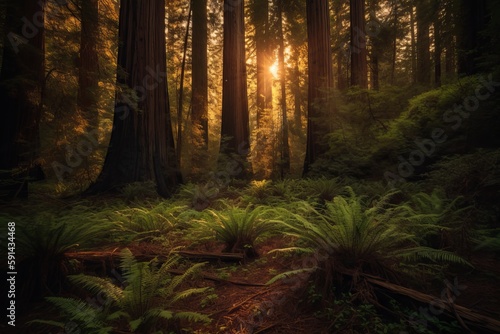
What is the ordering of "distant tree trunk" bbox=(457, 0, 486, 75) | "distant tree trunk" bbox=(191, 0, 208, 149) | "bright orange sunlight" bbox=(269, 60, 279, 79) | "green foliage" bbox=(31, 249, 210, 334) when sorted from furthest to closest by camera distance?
"bright orange sunlight" bbox=(269, 60, 279, 79) < "distant tree trunk" bbox=(191, 0, 208, 149) < "distant tree trunk" bbox=(457, 0, 486, 75) < "green foliage" bbox=(31, 249, 210, 334)

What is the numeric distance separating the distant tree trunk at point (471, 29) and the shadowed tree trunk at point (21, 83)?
35.5 ft

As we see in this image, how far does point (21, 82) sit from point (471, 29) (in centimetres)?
1150

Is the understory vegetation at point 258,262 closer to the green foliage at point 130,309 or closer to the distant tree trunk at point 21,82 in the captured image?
the green foliage at point 130,309

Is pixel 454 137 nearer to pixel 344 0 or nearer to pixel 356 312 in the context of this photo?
pixel 356 312

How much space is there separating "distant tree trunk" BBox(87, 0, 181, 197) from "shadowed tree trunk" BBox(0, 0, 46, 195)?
5.56ft

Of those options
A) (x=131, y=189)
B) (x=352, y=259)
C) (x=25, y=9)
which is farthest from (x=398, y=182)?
(x=25, y=9)

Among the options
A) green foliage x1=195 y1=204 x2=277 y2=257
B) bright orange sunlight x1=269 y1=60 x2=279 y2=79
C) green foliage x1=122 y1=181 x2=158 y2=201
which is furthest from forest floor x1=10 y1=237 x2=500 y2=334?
bright orange sunlight x1=269 y1=60 x2=279 y2=79

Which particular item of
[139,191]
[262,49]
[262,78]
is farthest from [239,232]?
[262,49]

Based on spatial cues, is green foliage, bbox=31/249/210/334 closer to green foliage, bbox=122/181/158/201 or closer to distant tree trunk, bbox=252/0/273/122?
green foliage, bbox=122/181/158/201

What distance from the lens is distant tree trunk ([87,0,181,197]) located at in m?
6.99

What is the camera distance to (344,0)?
636 inches

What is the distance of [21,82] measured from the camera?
565cm

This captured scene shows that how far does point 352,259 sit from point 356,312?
0.53 metres

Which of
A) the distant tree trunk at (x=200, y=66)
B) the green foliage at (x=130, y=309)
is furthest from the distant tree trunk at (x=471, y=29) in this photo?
the distant tree trunk at (x=200, y=66)
